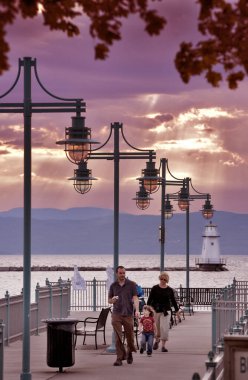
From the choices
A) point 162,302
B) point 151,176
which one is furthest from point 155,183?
point 162,302

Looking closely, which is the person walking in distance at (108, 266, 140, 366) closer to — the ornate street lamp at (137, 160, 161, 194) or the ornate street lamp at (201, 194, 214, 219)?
the ornate street lamp at (137, 160, 161, 194)

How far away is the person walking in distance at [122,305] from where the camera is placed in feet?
75.8

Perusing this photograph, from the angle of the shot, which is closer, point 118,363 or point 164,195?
point 118,363

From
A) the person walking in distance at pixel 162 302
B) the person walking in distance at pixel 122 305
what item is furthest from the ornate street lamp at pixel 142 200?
the person walking in distance at pixel 122 305

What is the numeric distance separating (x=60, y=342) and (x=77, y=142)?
4.22m

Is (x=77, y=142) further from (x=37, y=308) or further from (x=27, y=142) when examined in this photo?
(x=37, y=308)

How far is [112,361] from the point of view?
24891 millimetres

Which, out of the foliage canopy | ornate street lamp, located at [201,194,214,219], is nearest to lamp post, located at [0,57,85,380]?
the foliage canopy

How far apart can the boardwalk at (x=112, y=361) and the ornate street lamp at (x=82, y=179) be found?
12.3 feet

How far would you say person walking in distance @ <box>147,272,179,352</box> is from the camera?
2598 cm

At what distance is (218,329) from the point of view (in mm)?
23500

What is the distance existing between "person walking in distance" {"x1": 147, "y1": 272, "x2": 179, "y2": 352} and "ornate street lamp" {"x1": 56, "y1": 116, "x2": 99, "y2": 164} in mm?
5815

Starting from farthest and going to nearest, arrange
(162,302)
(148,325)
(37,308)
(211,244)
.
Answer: (211,244)
(37,308)
(162,302)
(148,325)

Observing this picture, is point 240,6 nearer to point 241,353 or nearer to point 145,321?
point 241,353
